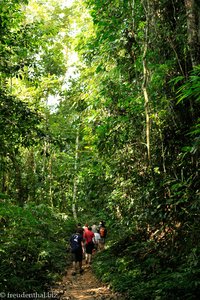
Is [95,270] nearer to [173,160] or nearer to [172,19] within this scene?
[173,160]

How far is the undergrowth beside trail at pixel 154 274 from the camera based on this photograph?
555 cm

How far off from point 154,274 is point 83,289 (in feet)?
9.93

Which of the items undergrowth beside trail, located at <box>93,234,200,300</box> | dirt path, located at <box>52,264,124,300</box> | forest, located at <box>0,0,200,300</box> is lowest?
dirt path, located at <box>52,264,124,300</box>

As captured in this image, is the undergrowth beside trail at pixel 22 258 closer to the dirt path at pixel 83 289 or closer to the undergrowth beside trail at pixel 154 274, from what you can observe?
the dirt path at pixel 83 289

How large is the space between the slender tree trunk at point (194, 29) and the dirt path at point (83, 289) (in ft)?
18.9

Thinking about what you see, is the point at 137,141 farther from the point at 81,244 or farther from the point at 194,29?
the point at 81,244

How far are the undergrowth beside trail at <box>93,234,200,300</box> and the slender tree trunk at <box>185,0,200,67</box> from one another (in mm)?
4001

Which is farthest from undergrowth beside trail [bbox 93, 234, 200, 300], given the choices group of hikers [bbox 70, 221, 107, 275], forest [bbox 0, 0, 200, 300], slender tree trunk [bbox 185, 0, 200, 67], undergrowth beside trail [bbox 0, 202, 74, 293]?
slender tree trunk [bbox 185, 0, 200, 67]

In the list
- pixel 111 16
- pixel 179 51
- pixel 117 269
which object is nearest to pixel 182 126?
pixel 179 51

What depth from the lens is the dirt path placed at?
8047mm

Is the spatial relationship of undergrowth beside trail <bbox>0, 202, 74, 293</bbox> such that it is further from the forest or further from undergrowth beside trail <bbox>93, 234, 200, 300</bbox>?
undergrowth beside trail <bbox>93, 234, 200, 300</bbox>

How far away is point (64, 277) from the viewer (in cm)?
1096

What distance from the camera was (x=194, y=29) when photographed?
6.79 meters

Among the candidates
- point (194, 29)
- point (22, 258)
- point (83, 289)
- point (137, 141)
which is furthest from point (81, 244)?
point (194, 29)
